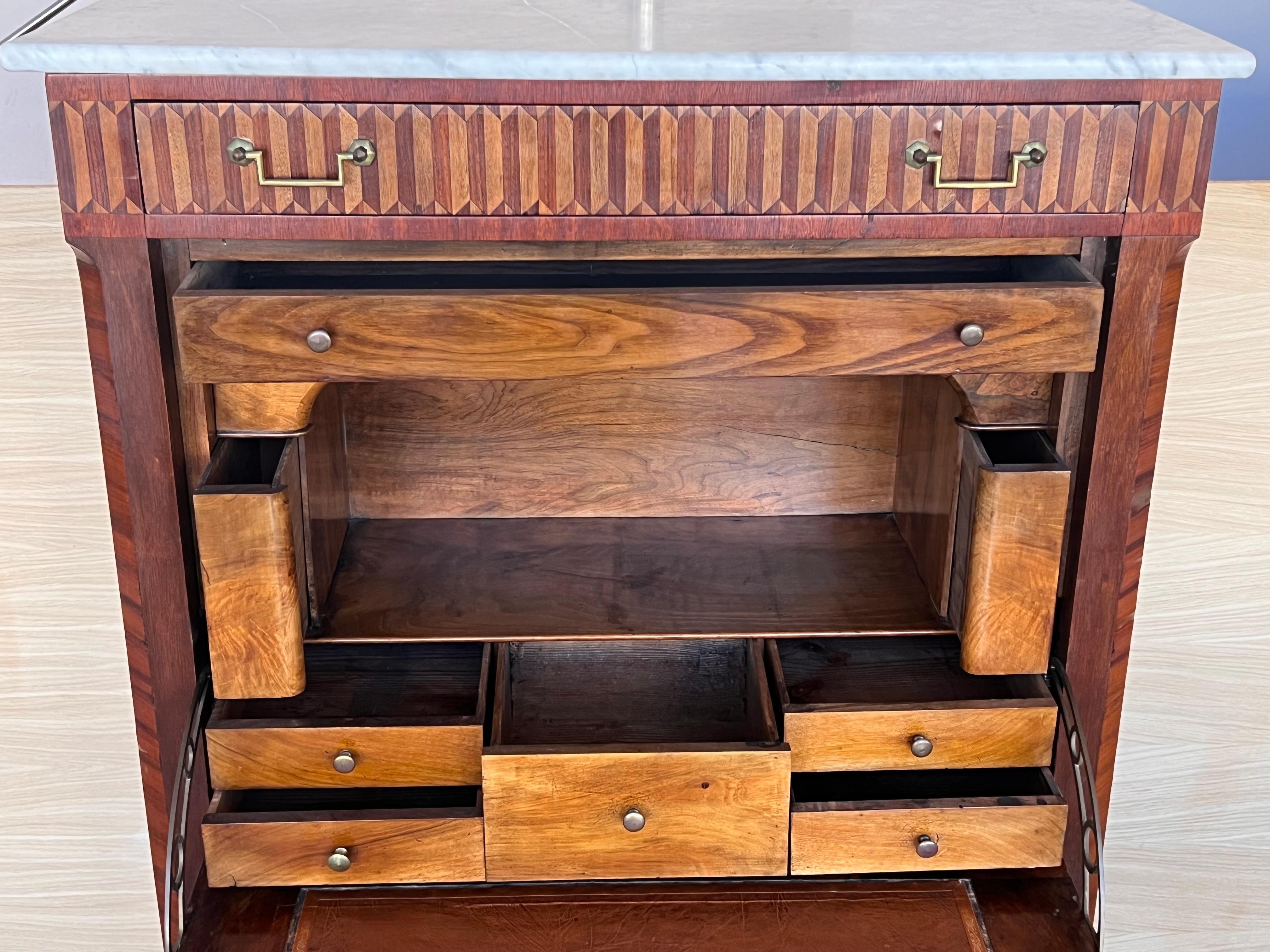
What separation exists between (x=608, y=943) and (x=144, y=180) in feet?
2.86

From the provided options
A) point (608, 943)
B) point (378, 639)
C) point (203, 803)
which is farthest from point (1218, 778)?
point (203, 803)

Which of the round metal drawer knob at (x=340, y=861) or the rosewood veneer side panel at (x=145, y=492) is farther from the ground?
the rosewood veneer side panel at (x=145, y=492)

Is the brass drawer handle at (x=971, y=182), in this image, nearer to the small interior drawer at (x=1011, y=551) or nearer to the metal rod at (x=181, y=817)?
the small interior drawer at (x=1011, y=551)

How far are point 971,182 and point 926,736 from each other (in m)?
0.58

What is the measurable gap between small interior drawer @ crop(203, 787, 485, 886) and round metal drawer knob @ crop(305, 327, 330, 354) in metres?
0.49

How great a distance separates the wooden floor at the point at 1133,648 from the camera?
67.3 inches

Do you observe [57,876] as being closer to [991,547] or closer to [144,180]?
[144,180]

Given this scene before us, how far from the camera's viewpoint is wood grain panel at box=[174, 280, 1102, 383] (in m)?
1.21

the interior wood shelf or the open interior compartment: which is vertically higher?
the interior wood shelf

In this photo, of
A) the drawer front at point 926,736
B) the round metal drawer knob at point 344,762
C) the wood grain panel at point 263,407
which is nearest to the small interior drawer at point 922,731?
the drawer front at point 926,736

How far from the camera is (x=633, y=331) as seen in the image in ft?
4.01

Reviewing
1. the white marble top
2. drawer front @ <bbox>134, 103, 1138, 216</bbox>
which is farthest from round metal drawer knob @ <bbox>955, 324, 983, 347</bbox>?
the white marble top

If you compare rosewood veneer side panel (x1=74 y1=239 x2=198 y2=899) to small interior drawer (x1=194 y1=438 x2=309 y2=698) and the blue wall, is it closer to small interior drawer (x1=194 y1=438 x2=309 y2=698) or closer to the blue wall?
small interior drawer (x1=194 y1=438 x2=309 y2=698)

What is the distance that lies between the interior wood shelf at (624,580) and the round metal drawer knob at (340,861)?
→ 226 millimetres
